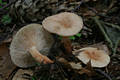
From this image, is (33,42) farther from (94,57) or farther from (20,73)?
(94,57)

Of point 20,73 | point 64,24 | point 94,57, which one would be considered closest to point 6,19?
point 20,73

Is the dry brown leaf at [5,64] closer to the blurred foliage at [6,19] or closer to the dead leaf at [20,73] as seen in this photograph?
the dead leaf at [20,73]

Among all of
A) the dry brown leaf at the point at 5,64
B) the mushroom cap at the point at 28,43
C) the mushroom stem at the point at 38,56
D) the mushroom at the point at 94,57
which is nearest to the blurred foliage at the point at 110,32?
the mushroom at the point at 94,57

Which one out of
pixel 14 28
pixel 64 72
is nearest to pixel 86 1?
pixel 14 28

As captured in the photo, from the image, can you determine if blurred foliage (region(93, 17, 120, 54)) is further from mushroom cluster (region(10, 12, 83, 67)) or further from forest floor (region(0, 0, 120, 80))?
mushroom cluster (region(10, 12, 83, 67))

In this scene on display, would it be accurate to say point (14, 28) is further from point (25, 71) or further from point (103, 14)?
point (103, 14)

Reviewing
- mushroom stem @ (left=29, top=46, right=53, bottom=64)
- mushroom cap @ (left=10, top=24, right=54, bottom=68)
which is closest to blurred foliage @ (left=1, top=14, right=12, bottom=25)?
mushroom cap @ (left=10, top=24, right=54, bottom=68)

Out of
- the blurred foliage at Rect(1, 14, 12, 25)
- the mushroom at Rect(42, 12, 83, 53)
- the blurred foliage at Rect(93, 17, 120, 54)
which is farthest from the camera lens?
the blurred foliage at Rect(1, 14, 12, 25)
